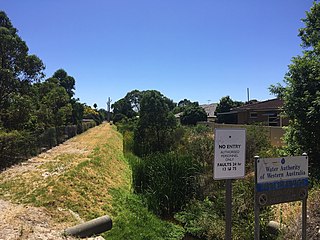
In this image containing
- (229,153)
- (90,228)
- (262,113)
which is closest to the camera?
(229,153)

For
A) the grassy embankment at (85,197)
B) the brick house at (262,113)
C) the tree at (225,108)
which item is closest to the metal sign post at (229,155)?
the grassy embankment at (85,197)

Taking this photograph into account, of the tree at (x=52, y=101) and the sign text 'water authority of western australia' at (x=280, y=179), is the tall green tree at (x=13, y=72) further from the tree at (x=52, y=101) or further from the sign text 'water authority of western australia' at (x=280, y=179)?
the sign text 'water authority of western australia' at (x=280, y=179)

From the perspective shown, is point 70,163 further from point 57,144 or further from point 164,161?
point 57,144

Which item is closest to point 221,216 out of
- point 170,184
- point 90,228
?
point 170,184

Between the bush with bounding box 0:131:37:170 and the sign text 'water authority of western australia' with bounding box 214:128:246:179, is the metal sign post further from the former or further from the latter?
the bush with bounding box 0:131:37:170

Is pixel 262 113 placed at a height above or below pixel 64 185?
above

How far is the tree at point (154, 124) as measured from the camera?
17.4m

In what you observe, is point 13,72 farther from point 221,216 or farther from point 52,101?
point 221,216

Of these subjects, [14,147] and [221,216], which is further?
[14,147]

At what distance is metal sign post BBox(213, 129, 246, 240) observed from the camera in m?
3.52

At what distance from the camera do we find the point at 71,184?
9883 millimetres

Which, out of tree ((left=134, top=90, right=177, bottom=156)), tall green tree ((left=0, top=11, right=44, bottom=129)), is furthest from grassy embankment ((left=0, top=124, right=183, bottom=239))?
tree ((left=134, top=90, right=177, bottom=156))

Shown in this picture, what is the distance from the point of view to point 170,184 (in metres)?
9.19

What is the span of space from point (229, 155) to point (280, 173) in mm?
669
